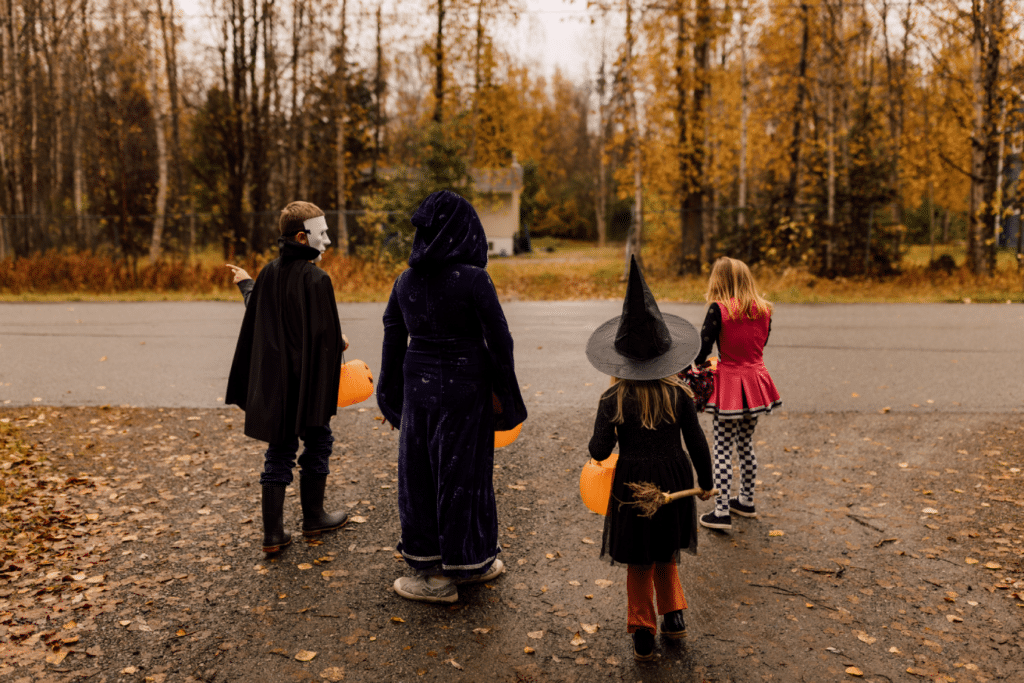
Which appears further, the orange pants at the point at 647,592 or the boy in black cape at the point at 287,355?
the boy in black cape at the point at 287,355

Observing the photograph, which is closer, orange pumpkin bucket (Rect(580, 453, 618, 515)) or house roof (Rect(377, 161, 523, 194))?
orange pumpkin bucket (Rect(580, 453, 618, 515))

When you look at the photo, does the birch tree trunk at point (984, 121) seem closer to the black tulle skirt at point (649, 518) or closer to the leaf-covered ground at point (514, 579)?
the leaf-covered ground at point (514, 579)

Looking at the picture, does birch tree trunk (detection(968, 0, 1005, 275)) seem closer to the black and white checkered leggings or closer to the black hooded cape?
the black and white checkered leggings

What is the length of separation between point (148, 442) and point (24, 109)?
85.1 feet

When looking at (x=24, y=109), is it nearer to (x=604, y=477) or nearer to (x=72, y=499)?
(x=72, y=499)

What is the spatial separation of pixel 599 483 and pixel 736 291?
1.91 m

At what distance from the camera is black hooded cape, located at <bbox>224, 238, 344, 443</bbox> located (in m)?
4.43

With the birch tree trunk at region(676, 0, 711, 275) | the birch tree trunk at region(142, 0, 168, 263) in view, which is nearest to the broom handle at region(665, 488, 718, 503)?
the birch tree trunk at region(676, 0, 711, 275)

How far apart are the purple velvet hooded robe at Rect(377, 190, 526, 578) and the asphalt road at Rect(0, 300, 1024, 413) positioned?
417 cm

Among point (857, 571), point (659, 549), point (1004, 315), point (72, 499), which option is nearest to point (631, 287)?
point (659, 549)

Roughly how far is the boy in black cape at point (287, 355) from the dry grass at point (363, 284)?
13661 mm

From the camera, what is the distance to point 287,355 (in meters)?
4.45

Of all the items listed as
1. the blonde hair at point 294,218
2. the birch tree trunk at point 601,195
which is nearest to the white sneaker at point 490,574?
the blonde hair at point 294,218

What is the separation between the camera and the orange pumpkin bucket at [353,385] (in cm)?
473
